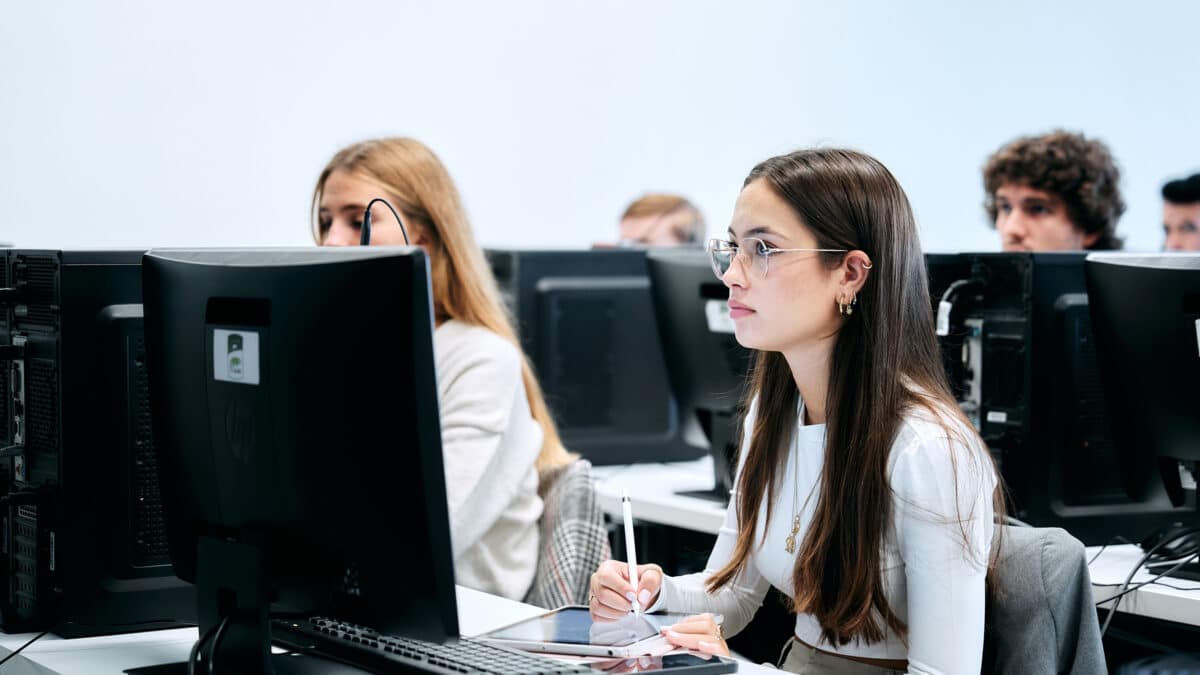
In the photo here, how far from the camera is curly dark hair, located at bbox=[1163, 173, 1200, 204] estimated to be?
377 cm

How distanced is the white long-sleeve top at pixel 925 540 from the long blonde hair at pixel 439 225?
2.02ft

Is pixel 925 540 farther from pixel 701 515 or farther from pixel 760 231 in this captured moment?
pixel 701 515

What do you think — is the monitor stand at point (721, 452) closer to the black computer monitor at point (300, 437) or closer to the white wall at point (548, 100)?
the white wall at point (548, 100)

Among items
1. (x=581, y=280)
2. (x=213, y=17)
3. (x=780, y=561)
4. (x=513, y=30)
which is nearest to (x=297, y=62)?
(x=213, y=17)

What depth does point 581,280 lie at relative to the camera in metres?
3.21

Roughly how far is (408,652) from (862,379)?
2.02 feet

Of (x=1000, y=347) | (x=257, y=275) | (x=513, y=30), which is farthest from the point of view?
(x=513, y=30)

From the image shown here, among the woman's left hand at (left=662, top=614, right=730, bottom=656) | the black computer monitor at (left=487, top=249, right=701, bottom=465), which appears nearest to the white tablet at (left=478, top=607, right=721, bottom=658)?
the woman's left hand at (left=662, top=614, right=730, bottom=656)

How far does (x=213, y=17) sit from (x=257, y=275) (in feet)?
10.3

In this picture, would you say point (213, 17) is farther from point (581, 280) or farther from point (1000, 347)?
point (1000, 347)

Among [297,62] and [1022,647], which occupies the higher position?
[297,62]

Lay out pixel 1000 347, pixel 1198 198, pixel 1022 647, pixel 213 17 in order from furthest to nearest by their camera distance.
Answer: pixel 213 17, pixel 1198 198, pixel 1000 347, pixel 1022 647

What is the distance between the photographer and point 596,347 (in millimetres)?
3234

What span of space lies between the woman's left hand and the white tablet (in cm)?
1
